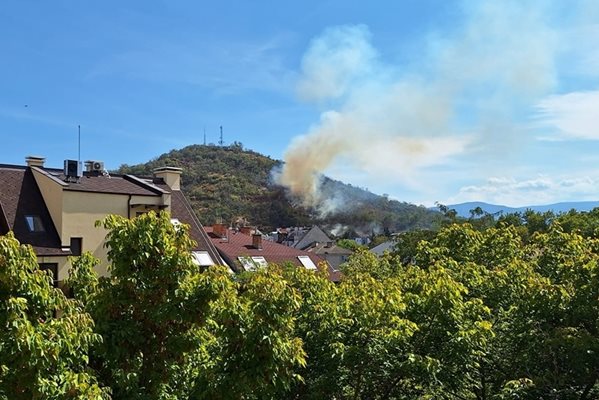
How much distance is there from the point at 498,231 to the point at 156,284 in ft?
49.8

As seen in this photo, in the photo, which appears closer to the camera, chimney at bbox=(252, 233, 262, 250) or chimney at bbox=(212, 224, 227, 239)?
chimney at bbox=(252, 233, 262, 250)

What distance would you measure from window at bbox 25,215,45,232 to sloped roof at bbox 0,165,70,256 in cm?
9

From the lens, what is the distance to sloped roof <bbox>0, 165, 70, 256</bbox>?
75.0 feet

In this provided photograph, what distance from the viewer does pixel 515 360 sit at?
12.3 m

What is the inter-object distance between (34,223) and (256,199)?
11823cm

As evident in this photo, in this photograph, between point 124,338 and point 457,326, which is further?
point 457,326

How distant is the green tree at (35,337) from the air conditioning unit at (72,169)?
19993 mm

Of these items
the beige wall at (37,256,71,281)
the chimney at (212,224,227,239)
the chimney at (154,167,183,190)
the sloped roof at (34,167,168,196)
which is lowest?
the beige wall at (37,256,71,281)

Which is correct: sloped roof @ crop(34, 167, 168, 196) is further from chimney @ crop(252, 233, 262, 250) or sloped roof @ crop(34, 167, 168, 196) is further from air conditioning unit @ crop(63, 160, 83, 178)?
chimney @ crop(252, 233, 262, 250)

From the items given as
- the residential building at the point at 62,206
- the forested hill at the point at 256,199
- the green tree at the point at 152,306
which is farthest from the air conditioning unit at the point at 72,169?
the forested hill at the point at 256,199

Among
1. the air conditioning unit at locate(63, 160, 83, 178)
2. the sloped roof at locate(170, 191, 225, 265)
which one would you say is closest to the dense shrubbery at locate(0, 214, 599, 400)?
the air conditioning unit at locate(63, 160, 83, 178)

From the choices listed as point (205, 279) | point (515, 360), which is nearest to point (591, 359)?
point (515, 360)

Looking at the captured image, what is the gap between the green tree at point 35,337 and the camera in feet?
20.0

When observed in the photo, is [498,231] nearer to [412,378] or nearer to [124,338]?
[412,378]
